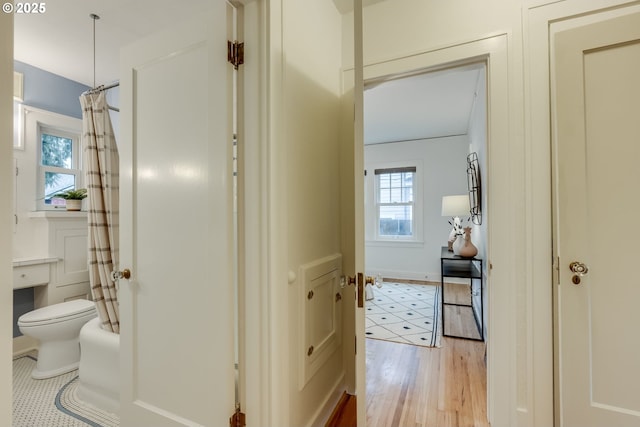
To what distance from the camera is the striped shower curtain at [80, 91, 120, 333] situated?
6.10ft

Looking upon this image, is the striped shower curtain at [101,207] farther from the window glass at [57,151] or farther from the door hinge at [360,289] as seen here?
the door hinge at [360,289]

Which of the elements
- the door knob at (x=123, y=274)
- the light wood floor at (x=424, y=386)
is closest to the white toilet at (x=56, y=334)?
the door knob at (x=123, y=274)

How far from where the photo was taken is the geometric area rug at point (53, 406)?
165 centimetres

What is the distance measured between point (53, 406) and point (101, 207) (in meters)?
1.26

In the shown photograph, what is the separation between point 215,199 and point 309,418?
124 centimetres

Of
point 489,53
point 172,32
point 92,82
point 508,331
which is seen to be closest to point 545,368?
point 508,331

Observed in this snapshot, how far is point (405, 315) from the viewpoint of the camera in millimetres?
3387

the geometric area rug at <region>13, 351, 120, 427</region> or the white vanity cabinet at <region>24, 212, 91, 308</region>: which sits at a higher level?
the white vanity cabinet at <region>24, 212, 91, 308</region>

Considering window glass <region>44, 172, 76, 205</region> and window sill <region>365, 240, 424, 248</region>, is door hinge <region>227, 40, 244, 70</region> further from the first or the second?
window sill <region>365, 240, 424, 248</region>

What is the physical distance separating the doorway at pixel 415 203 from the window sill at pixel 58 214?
9.54 feet

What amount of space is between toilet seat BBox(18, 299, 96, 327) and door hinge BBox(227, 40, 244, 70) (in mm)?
2233

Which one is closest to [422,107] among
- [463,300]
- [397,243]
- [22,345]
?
[397,243]

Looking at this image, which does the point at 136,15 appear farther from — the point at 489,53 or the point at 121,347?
the point at 489,53

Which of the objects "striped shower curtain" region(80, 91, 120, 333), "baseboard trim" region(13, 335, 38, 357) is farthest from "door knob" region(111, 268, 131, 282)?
"baseboard trim" region(13, 335, 38, 357)
